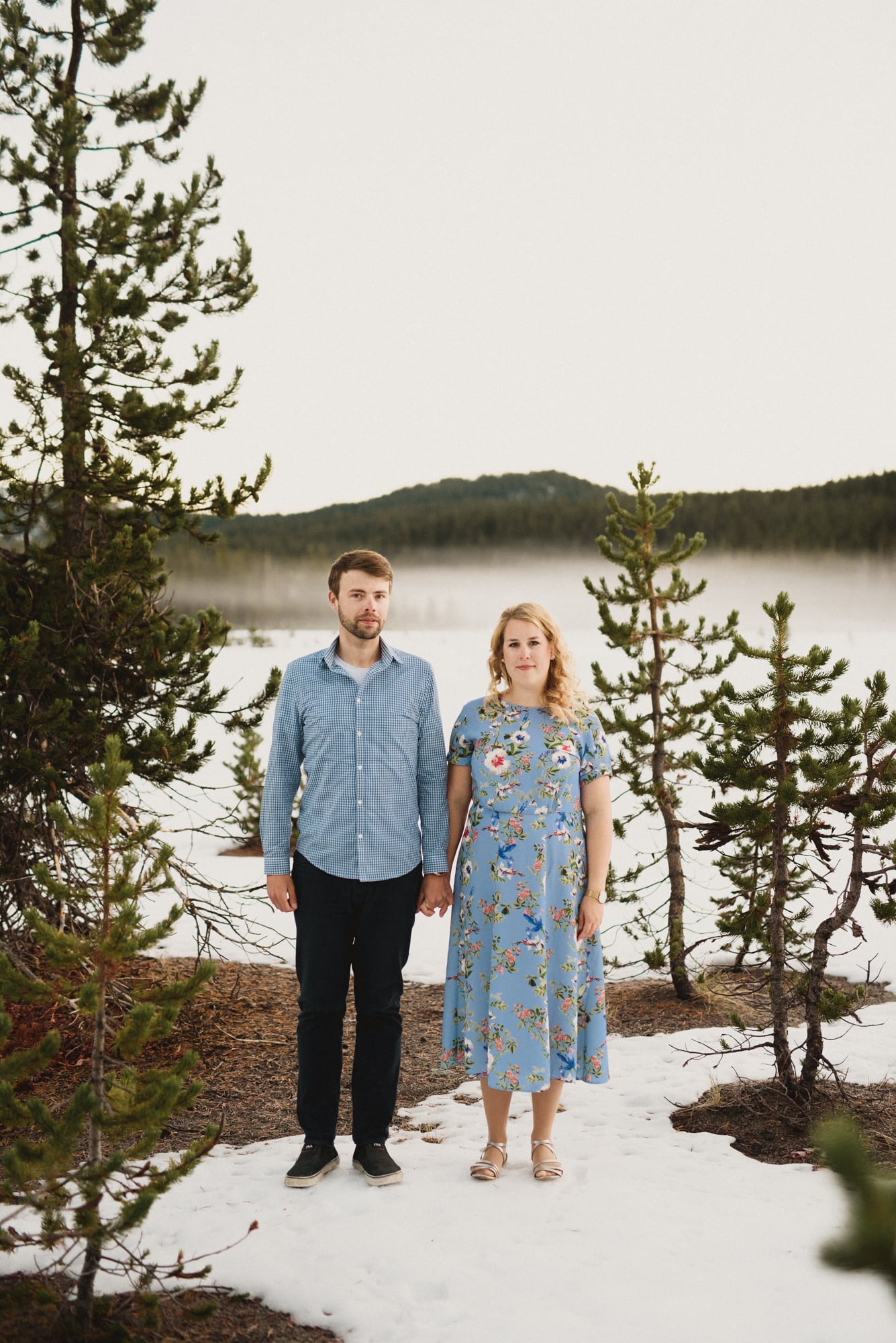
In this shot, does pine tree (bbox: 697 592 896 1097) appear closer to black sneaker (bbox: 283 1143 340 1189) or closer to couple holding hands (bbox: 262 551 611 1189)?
couple holding hands (bbox: 262 551 611 1189)

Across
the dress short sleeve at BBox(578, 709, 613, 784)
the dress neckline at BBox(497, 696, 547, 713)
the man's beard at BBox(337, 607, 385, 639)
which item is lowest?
the dress short sleeve at BBox(578, 709, 613, 784)

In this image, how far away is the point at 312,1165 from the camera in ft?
12.5

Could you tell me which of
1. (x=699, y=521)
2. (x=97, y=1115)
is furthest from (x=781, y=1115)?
(x=699, y=521)

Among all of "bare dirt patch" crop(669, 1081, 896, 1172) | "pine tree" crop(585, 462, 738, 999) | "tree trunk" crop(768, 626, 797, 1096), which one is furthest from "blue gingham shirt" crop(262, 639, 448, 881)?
"pine tree" crop(585, 462, 738, 999)

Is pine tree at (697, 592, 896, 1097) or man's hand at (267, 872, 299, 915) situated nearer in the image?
man's hand at (267, 872, 299, 915)

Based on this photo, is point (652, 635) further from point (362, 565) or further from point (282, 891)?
point (282, 891)

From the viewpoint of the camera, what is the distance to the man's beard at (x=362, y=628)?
3.79m

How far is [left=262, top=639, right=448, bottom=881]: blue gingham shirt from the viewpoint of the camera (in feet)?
12.3

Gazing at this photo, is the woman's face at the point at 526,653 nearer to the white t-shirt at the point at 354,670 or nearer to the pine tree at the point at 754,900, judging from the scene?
the white t-shirt at the point at 354,670

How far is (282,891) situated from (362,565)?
1254 millimetres

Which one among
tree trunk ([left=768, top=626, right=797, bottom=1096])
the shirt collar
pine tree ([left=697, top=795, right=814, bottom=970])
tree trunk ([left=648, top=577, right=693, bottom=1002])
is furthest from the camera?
tree trunk ([left=648, top=577, right=693, bottom=1002])

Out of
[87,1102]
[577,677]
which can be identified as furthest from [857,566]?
[87,1102]

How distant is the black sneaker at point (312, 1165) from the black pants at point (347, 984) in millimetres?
32

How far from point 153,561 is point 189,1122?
299 cm
